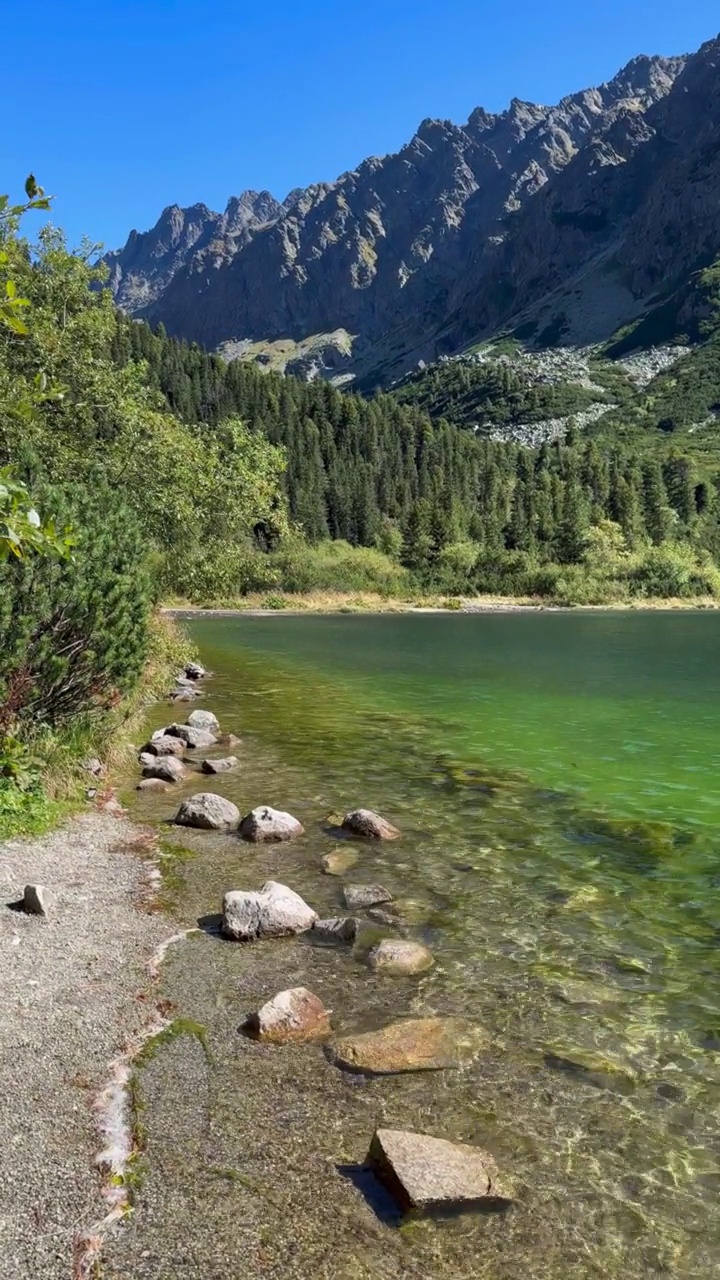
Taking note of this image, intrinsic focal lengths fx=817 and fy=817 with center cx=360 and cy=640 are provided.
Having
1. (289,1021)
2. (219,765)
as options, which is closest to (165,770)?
(219,765)

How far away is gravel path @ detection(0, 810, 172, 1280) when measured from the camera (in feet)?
17.1

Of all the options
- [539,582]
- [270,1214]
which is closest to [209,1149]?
[270,1214]

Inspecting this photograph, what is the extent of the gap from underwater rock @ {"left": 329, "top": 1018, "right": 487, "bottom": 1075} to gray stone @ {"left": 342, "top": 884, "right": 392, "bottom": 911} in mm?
3193

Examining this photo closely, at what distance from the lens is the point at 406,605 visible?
438 feet

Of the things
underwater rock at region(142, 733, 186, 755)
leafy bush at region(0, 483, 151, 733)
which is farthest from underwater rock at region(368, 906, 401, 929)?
underwater rock at region(142, 733, 186, 755)

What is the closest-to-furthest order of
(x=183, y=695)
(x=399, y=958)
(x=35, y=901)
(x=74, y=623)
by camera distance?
(x=399, y=958) → (x=35, y=901) → (x=74, y=623) → (x=183, y=695)

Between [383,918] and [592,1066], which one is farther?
[383,918]

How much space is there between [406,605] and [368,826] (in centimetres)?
11934

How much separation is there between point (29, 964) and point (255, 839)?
5.72 metres

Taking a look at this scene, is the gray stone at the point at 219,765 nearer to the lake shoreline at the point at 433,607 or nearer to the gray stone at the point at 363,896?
the gray stone at the point at 363,896

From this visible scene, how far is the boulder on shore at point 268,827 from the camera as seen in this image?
1406 cm

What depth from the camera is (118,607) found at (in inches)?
647

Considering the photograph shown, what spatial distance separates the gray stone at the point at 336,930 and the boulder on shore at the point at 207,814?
471cm

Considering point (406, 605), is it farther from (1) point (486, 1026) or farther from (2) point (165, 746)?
(1) point (486, 1026)
